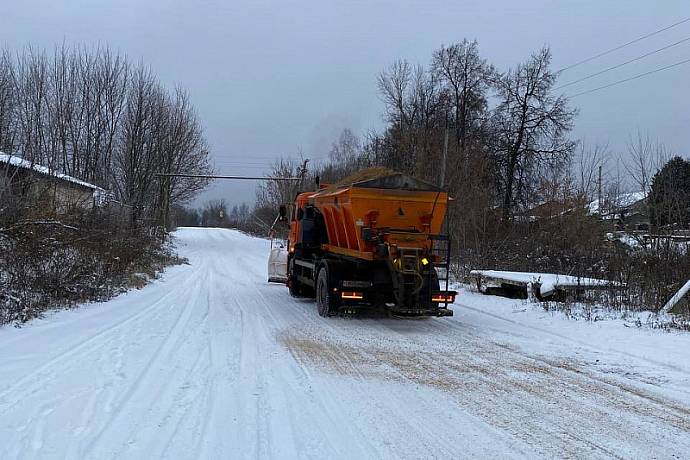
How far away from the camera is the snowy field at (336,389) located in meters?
4.52

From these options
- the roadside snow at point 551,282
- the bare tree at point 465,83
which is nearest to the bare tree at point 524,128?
the bare tree at point 465,83

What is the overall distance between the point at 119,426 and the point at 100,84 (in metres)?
27.2

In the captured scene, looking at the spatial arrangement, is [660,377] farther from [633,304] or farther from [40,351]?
[40,351]

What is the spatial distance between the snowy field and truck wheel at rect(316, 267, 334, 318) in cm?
63

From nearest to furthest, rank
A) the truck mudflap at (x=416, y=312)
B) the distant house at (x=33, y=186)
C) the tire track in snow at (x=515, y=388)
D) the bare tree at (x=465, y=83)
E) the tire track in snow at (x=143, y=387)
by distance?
the tire track in snow at (x=143, y=387) < the tire track in snow at (x=515, y=388) < the truck mudflap at (x=416, y=312) < the distant house at (x=33, y=186) < the bare tree at (x=465, y=83)

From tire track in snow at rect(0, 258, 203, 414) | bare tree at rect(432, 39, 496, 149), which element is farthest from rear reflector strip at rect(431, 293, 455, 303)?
bare tree at rect(432, 39, 496, 149)

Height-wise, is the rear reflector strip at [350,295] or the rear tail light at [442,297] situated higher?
the rear tail light at [442,297]

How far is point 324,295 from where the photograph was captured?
11.7 meters

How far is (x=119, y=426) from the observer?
468cm

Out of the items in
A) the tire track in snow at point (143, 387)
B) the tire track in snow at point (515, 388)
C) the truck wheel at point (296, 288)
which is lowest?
the tire track in snow at point (143, 387)

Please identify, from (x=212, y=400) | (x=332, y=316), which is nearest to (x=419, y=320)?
(x=332, y=316)

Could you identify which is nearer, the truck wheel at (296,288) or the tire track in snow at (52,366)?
the tire track in snow at (52,366)

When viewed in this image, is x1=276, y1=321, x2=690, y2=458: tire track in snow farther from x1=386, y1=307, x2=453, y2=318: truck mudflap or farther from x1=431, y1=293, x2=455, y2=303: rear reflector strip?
x1=431, y1=293, x2=455, y2=303: rear reflector strip

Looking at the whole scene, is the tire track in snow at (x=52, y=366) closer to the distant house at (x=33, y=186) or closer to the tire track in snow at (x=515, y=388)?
the tire track in snow at (x=515, y=388)
